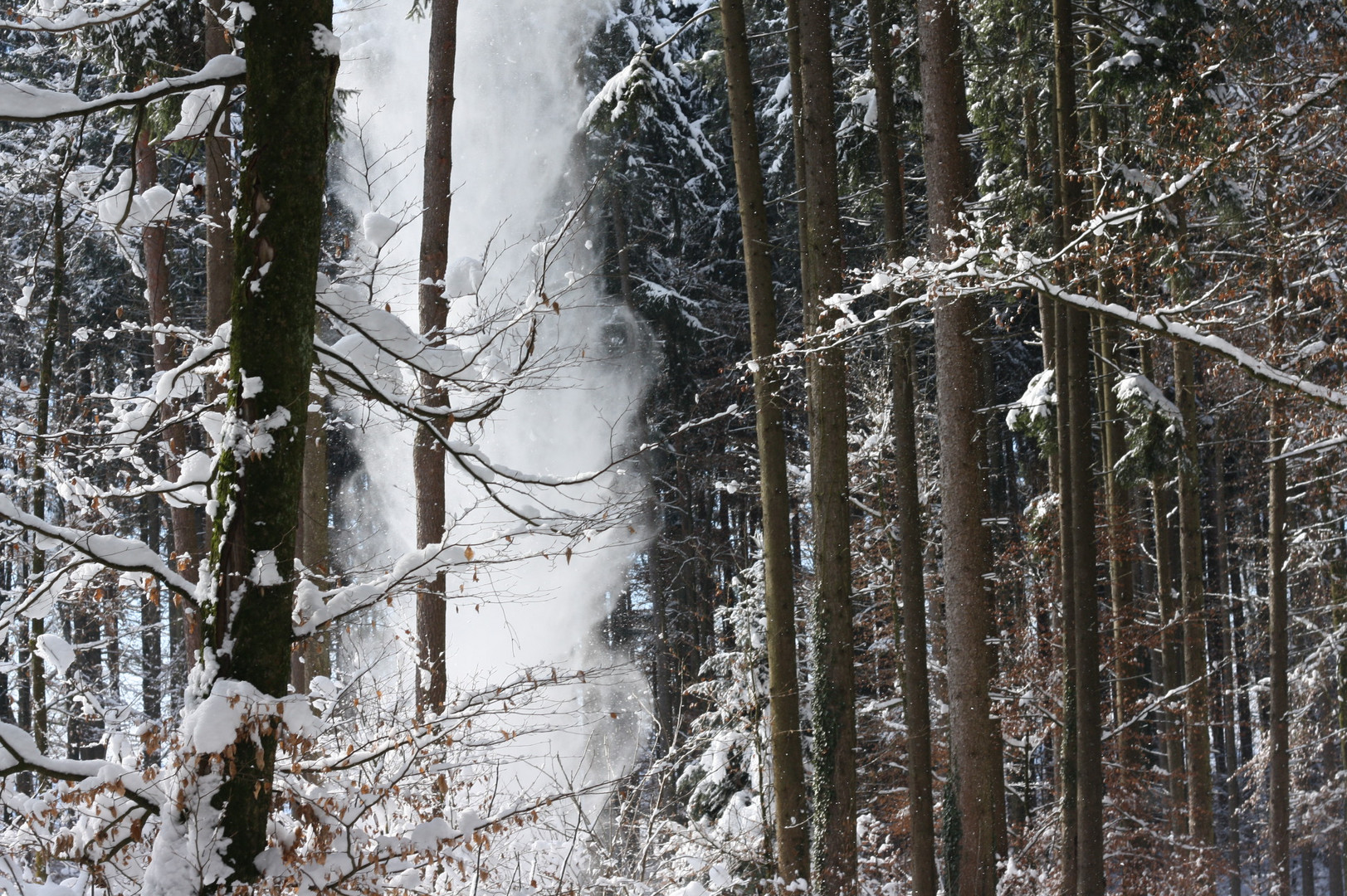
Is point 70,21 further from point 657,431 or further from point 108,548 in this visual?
point 657,431

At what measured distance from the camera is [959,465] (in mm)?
6387

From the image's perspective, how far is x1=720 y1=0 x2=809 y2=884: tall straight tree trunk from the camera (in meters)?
7.54

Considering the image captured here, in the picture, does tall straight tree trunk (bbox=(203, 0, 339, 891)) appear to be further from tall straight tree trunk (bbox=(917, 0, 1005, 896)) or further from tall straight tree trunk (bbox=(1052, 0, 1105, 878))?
tall straight tree trunk (bbox=(1052, 0, 1105, 878))

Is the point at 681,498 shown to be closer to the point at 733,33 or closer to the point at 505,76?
the point at 505,76

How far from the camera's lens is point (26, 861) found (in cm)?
512

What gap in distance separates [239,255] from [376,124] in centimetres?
1580

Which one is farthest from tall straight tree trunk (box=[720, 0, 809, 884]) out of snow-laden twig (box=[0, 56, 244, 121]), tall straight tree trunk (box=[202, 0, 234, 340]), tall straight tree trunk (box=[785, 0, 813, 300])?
snow-laden twig (box=[0, 56, 244, 121])

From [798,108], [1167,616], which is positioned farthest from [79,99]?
[1167,616]

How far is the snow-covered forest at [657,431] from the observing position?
341cm

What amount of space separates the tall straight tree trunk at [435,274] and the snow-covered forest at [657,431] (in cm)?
4

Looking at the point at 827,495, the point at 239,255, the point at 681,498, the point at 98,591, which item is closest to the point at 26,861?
the point at 98,591

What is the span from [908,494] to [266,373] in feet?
23.0

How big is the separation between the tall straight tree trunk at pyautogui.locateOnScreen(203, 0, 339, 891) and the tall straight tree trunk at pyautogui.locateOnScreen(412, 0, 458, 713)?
10.7ft

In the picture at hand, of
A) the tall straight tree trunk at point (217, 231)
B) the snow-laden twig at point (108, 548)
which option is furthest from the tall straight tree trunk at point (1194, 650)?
the snow-laden twig at point (108, 548)
